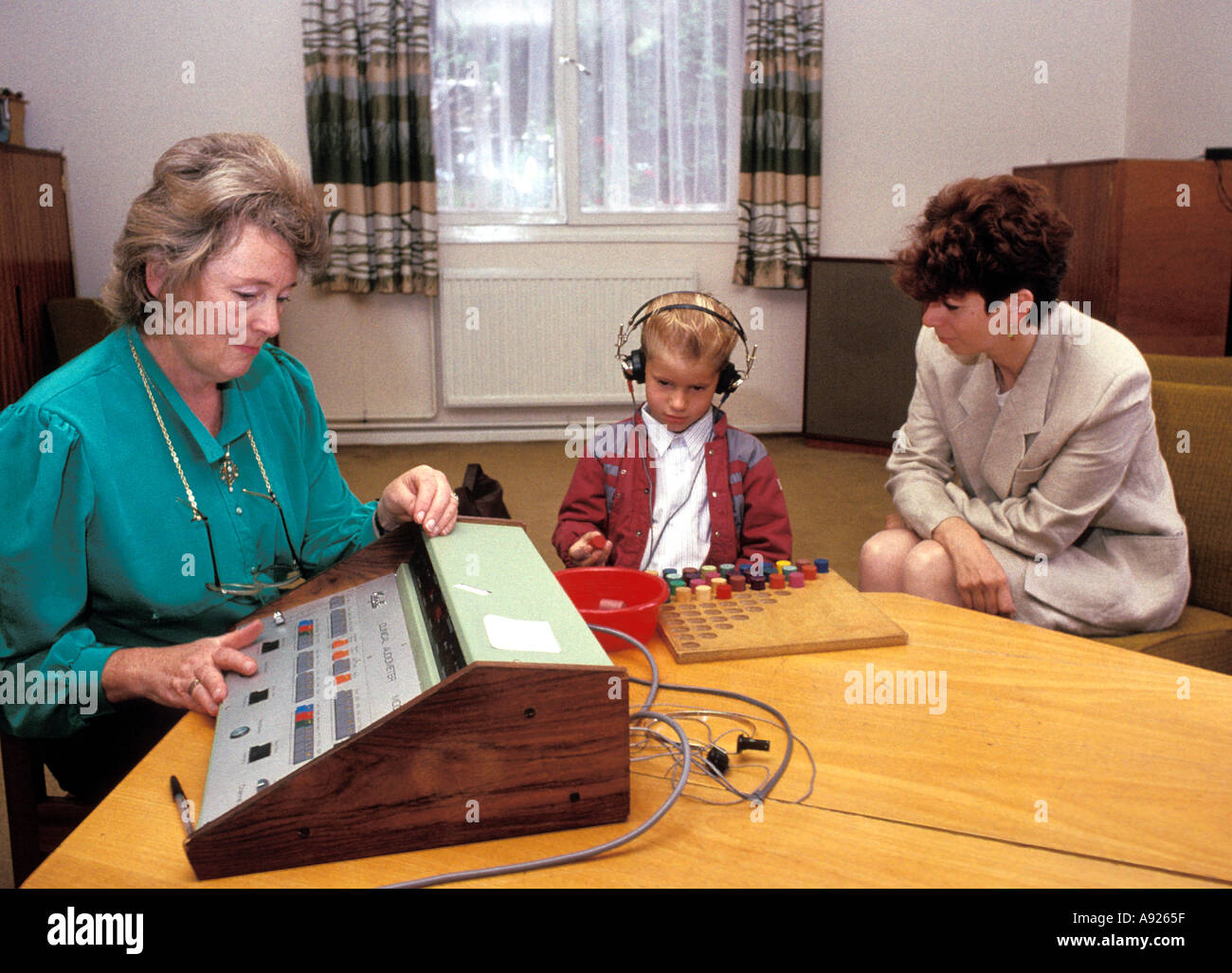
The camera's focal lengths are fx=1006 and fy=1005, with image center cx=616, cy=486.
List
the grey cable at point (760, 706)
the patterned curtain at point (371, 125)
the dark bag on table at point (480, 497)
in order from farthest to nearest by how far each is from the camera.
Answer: the patterned curtain at point (371, 125)
the dark bag on table at point (480, 497)
the grey cable at point (760, 706)

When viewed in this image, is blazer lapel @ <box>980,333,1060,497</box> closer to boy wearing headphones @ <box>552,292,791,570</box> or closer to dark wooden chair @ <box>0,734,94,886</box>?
boy wearing headphones @ <box>552,292,791,570</box>

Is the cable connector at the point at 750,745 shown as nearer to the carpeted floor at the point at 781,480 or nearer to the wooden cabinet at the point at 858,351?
the carpeted floor at the point at 781,480

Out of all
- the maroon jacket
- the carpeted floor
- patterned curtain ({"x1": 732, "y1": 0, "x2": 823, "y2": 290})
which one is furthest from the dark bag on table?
patterned curtain ({"x1": 732, "y1": 0, "x2": 823, "y2": 290})

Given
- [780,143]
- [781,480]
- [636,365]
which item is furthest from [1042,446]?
[780,143]

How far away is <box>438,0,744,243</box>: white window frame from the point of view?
466 cm

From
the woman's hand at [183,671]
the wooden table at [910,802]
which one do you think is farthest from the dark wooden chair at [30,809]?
the wooden table at [910,802]

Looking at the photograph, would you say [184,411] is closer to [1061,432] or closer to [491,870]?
[491,870]

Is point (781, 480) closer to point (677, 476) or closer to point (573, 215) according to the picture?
point (573, 215)

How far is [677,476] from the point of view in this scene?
1938 millimetres

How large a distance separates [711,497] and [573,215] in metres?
3.21

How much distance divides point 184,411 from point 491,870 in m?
0.78

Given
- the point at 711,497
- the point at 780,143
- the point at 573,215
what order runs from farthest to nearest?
the point at 573,215 → the point at 780,143 → the point at 711,497

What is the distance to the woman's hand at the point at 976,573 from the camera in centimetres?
172

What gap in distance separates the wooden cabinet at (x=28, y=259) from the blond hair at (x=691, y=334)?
9.30 ft
